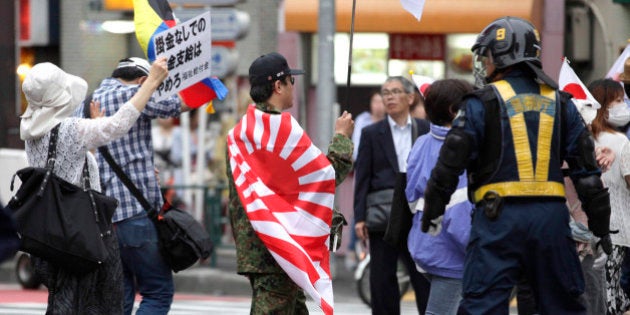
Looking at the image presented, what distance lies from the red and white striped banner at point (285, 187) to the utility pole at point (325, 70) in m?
6.76

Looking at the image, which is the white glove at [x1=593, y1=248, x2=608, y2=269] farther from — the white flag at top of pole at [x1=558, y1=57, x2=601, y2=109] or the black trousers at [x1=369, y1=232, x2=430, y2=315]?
the black trousers at [x1=369, y1=232, x2=430, y2=315]

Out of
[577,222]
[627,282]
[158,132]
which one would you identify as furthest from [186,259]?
[158,132]

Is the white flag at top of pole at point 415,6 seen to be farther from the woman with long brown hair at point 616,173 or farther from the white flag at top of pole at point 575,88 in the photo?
the woman with long brown hair at point 616,173

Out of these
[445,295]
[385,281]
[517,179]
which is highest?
[517,179]

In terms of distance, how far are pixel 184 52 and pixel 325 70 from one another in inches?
251

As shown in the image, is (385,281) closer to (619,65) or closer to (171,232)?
(171,232)

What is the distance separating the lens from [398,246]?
28.3 ft

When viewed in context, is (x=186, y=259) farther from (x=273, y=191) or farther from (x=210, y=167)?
(x=210, y=167)

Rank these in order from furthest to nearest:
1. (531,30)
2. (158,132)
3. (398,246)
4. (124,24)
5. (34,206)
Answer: (124,24)
(158,132)
(398,246)
(34,206)
(531,30)

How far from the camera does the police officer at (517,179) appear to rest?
20.7 feet

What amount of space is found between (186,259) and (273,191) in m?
1.10

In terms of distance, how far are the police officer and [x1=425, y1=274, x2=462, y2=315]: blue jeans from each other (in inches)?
46.7

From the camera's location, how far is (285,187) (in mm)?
7129

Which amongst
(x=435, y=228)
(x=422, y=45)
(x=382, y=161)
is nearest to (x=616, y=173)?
(x=382, y=161)
